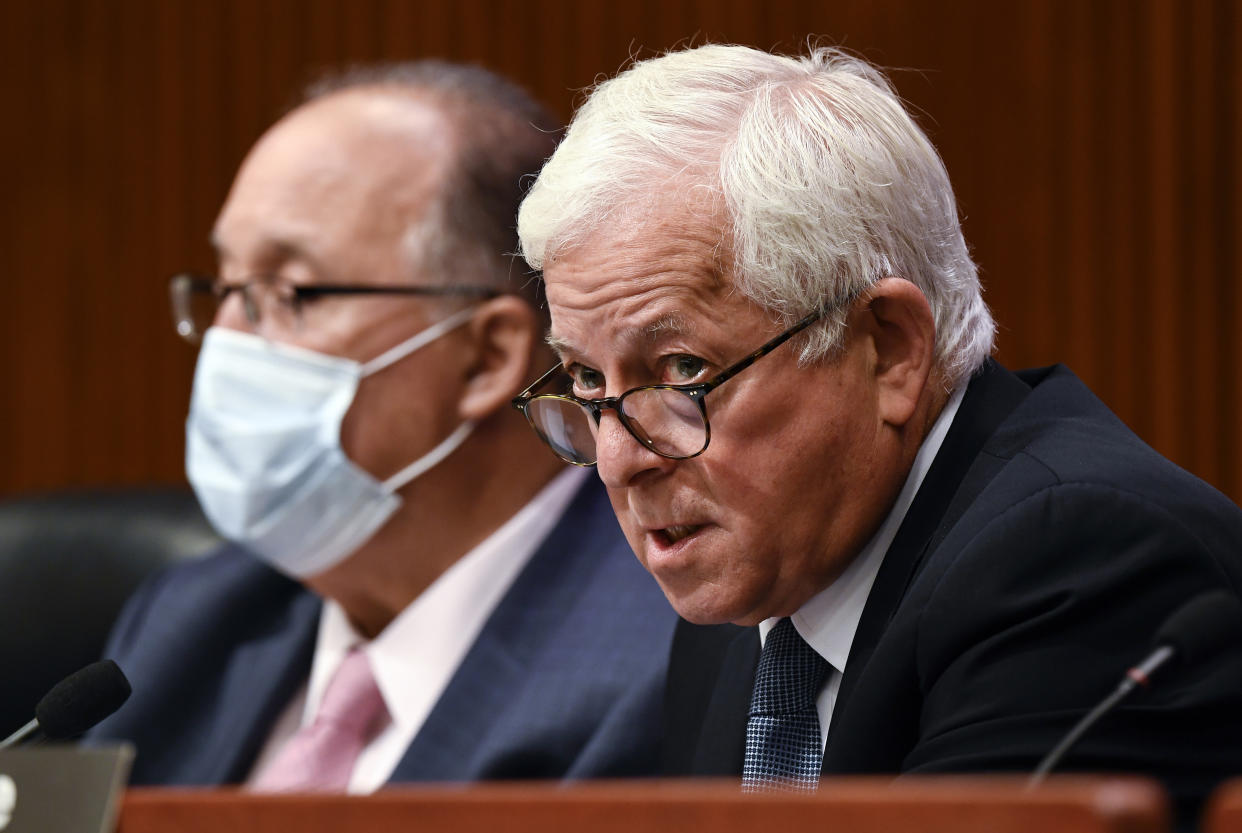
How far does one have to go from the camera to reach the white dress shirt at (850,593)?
1322 millimetres

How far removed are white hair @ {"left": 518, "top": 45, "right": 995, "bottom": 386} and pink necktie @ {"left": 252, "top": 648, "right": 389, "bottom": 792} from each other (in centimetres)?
88

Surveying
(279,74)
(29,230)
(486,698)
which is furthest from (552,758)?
(29,230)

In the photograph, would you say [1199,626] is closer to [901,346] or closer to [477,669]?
[901,346]

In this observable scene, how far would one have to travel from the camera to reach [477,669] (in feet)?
6.26

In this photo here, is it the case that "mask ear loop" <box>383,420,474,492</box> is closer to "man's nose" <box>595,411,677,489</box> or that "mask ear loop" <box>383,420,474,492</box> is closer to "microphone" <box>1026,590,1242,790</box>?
"man's nose" <box>595,411,677,489</box>

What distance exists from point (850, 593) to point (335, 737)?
95cm

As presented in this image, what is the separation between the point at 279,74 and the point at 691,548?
2324mm

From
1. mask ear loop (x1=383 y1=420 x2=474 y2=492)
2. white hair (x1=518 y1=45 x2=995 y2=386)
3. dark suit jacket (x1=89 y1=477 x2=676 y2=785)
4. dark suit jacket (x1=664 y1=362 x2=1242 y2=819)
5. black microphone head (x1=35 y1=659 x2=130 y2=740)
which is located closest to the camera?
dark suit jacket (x1=664 y1=362 x2=1242 y2=819)

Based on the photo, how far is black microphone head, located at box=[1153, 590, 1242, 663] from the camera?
906 mm

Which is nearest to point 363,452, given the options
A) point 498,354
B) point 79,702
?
point 498,354

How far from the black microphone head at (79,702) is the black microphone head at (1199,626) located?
77cm

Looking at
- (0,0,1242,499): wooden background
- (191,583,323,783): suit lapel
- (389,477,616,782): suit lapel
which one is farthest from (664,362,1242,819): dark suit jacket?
(0,0,1242,499): wooden background

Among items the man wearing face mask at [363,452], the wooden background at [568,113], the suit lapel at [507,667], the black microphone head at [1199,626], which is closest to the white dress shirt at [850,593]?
the black microphone head at [1199,626]

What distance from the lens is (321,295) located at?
82.8 inches
